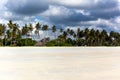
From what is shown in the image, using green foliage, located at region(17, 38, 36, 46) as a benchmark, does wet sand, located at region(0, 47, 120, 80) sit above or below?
below

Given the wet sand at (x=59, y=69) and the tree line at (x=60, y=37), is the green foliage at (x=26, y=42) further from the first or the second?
the wet sand at (x=59, y=69)

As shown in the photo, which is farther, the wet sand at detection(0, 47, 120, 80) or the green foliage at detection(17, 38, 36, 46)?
the green foliage at detection(17, 38, 36, 46)

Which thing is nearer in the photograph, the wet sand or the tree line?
the wet sand

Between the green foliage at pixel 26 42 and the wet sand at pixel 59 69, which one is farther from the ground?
the green foliage at pixel 26 42

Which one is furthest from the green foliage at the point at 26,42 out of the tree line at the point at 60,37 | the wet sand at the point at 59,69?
the wet sand at the point at 59,69

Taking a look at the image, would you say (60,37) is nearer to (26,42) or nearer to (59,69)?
(26,42)

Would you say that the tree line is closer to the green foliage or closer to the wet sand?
the green foliage

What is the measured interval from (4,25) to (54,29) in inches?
1048

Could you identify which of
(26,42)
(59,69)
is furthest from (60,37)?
(59,69)

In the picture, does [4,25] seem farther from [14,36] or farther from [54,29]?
[54,29]

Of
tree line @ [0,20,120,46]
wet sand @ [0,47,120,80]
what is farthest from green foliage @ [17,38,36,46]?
wet sand @ [0,47,120,80]

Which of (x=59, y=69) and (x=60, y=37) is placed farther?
(x=60, y=37)

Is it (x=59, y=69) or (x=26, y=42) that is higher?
(x=26, y=42)

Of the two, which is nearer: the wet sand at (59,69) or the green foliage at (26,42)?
the wet sand at (59,69)
